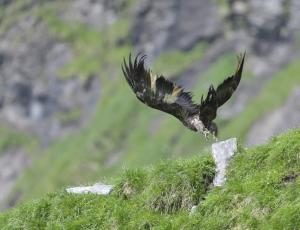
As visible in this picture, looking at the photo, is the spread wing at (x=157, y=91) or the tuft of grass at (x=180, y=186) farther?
the tuft of grass at (x=180, y=186)

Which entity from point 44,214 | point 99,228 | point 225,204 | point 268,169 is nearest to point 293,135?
point 268,169

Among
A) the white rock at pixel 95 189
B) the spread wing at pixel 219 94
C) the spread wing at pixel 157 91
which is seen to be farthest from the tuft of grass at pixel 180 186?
the spread wing at pixel 219 94

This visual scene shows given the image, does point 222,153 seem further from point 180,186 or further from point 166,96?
point 166,96

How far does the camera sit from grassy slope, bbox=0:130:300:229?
17.2 m

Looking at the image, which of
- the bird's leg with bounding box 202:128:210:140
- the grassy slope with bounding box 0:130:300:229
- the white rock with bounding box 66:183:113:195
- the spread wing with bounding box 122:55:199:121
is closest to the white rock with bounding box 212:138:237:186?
the grassy slope with bounding box 0:130:300:229

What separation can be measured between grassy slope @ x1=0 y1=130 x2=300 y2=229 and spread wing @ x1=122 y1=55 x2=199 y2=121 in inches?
74.3

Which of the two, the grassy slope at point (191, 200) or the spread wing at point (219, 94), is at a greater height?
the spread wing at point (219, 94)

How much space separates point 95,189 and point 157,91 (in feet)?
13.5

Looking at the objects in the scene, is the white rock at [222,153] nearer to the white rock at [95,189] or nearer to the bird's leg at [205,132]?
the bird's leg at [205,132]

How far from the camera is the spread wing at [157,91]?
61.8 feet

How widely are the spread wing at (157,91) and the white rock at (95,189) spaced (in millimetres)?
3243

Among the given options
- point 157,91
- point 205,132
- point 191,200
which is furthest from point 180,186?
point 157,91

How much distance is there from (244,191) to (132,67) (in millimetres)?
4007

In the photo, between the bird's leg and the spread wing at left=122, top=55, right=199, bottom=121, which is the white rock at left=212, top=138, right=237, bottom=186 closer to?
the bird's leg
